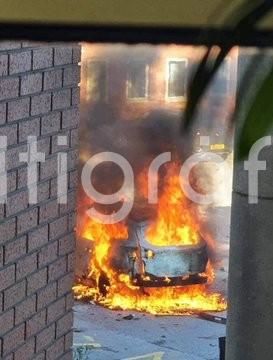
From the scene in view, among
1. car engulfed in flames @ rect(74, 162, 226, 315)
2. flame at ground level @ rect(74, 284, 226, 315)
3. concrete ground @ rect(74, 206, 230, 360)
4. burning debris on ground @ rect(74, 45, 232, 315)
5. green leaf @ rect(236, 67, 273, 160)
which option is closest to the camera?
green leaf @ rect(236, 67, 273, 160)

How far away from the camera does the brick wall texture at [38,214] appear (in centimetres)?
338

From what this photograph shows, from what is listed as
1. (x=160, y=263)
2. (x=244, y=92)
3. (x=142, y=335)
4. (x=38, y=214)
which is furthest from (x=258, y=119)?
(x=160, y=263)

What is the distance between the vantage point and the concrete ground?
11328mm

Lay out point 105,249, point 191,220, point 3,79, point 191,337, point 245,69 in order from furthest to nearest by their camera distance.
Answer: point 191,220, point 105,249, point 191,337, point 3,79, point 245,69

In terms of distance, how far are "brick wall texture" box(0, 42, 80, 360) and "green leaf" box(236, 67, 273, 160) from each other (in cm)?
278

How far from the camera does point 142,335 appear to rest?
40.6ft

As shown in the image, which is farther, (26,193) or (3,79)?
(26,193)

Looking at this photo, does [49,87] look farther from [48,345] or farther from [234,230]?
[234,230]

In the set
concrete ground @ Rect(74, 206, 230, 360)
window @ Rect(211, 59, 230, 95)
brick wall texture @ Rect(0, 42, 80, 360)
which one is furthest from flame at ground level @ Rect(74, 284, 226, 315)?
window @ Rect(211, 59, 230, 95)

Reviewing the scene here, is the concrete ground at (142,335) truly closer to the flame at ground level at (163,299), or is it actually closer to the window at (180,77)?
the flame at ground level at (163,299)

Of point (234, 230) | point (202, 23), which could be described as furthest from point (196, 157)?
point (202, 23)

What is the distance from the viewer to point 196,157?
20109 mm

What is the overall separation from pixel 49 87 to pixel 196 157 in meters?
16.5

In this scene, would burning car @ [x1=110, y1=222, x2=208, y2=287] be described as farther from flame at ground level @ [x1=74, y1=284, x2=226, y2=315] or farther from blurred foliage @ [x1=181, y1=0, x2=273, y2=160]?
blurred foliage @ [x1=181, y1=0, x2=273, y2=160]
